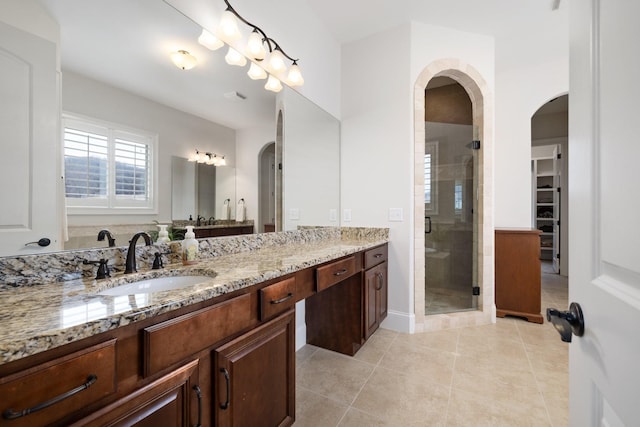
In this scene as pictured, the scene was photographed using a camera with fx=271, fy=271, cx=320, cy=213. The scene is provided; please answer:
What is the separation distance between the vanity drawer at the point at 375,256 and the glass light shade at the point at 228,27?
167 cm

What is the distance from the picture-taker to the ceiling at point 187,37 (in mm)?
1099

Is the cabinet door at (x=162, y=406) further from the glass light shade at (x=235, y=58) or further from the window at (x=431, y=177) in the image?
the window at (x=431, y=177)

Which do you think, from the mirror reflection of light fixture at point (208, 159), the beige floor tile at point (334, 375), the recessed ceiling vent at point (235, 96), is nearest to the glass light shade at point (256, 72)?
the recessed ceiling vent at point (235, 96)

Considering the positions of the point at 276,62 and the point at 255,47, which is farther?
the point at 276,62

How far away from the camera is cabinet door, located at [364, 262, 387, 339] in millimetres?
2092

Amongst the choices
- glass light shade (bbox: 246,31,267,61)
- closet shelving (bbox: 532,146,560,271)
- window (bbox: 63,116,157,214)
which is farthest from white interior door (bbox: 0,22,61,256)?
closet shelving (bbox: 532,146,560,271)

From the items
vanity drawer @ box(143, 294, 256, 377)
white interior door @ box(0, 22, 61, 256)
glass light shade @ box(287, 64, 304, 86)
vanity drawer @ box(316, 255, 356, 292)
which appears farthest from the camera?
glass light shade @ box(287, 64, 304, 86)

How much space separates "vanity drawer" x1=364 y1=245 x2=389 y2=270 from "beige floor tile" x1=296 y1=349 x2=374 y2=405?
2.31 feet

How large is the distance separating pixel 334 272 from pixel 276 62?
4.88 ft

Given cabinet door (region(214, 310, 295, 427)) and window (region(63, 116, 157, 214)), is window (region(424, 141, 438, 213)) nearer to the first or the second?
cabinet door (region(214, 310, 295, 427))

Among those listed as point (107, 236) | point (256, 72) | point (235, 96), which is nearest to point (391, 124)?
point (256, 72)

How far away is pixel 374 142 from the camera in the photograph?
2.63m

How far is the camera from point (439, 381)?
176 centimetres

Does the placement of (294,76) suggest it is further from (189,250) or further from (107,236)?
(107,236)
